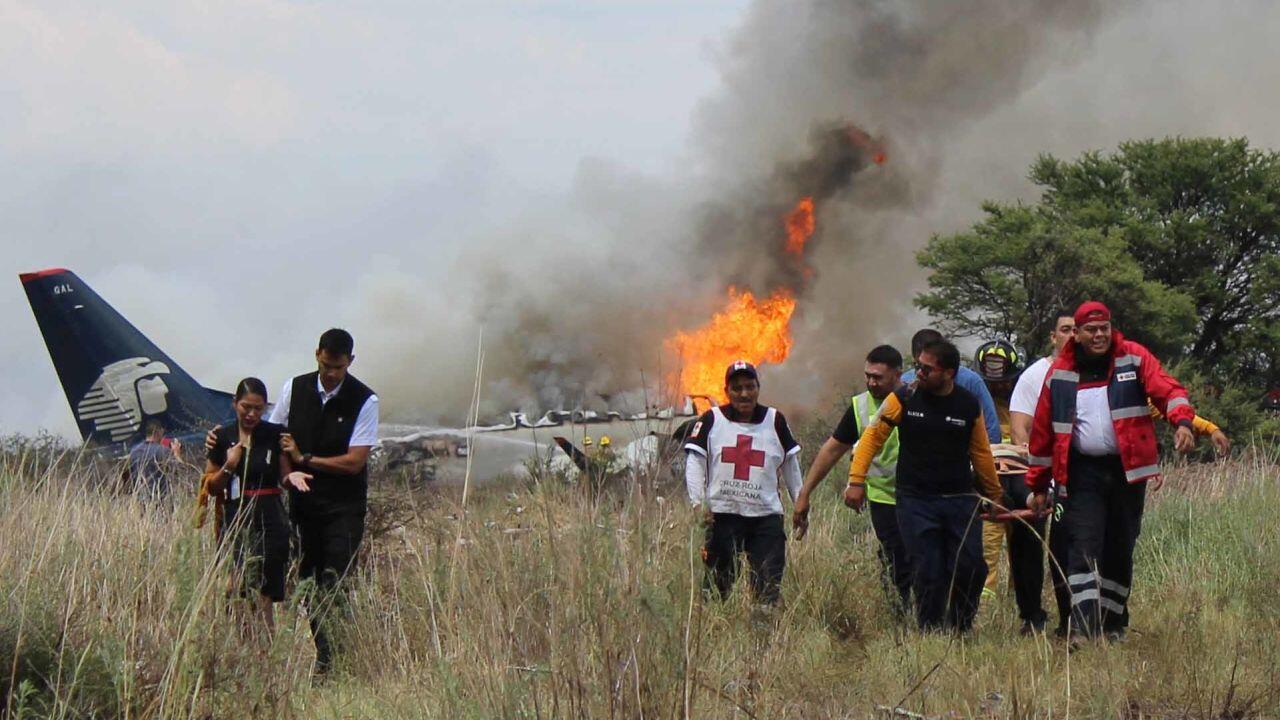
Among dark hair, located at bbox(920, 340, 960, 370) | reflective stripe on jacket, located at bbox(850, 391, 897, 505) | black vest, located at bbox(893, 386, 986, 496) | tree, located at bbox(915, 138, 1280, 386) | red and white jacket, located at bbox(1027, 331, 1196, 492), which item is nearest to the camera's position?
red and white jacket, located at bbox(1027, 331, 1196, 492)

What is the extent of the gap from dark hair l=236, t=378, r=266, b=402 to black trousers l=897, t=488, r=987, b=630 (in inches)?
137

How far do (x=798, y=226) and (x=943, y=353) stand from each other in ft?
99.0

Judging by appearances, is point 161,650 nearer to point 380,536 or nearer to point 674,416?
point 674,416

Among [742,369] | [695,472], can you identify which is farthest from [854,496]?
[742,369]

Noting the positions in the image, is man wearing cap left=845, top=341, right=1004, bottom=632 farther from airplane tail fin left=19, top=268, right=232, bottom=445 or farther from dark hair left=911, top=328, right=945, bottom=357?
airplane tail fin left=19, top=268, right=232, bottom=445

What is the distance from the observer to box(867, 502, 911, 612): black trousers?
24.1 ft

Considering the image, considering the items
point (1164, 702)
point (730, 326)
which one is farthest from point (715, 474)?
point (730, 326)

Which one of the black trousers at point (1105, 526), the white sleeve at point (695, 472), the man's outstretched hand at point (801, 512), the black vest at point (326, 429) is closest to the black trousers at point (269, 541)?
the black vest at point (326, 429)

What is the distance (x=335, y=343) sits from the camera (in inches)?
283

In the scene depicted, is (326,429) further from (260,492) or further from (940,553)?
(940,553)

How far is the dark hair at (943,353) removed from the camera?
22.4 ft

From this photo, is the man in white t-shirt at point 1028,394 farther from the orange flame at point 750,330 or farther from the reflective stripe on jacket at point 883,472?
the orange flame at point 750,330

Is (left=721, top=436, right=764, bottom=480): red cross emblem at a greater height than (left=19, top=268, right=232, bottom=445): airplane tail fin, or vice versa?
(left=19, top=268, right=232, bottom=445): airplane tail fin

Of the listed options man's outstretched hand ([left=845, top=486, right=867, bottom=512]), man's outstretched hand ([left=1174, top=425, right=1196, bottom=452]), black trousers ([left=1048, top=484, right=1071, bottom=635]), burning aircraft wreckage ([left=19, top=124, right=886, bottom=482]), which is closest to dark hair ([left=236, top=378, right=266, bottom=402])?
burning aircraft wreckage ([left=19, top=124, right=886, bottom=482])
